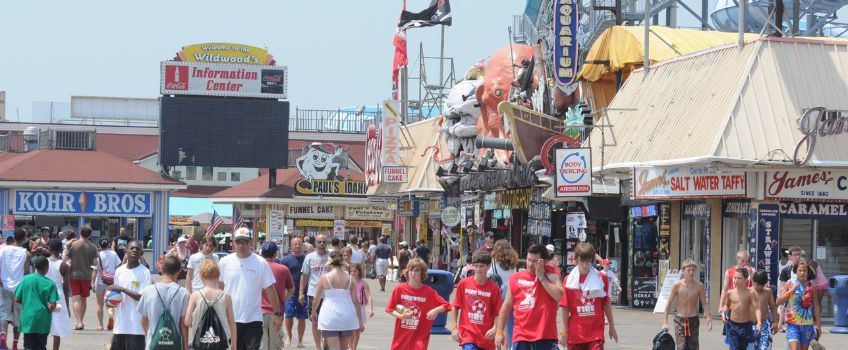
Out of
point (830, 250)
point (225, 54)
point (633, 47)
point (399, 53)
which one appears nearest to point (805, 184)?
point (830, 250)

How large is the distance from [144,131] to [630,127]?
194ft

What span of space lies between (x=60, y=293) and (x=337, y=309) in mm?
4341

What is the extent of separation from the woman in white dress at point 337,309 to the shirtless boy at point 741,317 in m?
4.28

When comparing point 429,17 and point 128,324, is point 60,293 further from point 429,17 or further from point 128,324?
point 429,17

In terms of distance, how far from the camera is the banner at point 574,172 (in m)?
29.7

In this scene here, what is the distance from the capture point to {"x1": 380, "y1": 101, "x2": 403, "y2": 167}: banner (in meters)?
47.9

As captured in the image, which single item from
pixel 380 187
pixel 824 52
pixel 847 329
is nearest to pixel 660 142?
pixel 824 52

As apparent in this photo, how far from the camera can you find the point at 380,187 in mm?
53406

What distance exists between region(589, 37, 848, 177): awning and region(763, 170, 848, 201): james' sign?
471 millimetres

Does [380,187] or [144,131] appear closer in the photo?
[380,187]

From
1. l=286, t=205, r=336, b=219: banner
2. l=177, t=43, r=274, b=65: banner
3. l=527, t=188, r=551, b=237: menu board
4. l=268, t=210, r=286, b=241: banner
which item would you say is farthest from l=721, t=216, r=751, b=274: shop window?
l=177, t=43, r=274, b=65: banner

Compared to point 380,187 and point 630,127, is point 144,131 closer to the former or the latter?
point 380,187

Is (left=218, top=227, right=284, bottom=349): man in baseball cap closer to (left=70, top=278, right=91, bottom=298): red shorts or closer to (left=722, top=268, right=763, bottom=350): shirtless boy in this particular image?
(left=722, top=268, right=763, bottom=350): shirtless boy

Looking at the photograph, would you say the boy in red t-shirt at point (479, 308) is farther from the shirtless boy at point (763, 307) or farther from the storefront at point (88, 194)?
the storefront at point (88, 194)
